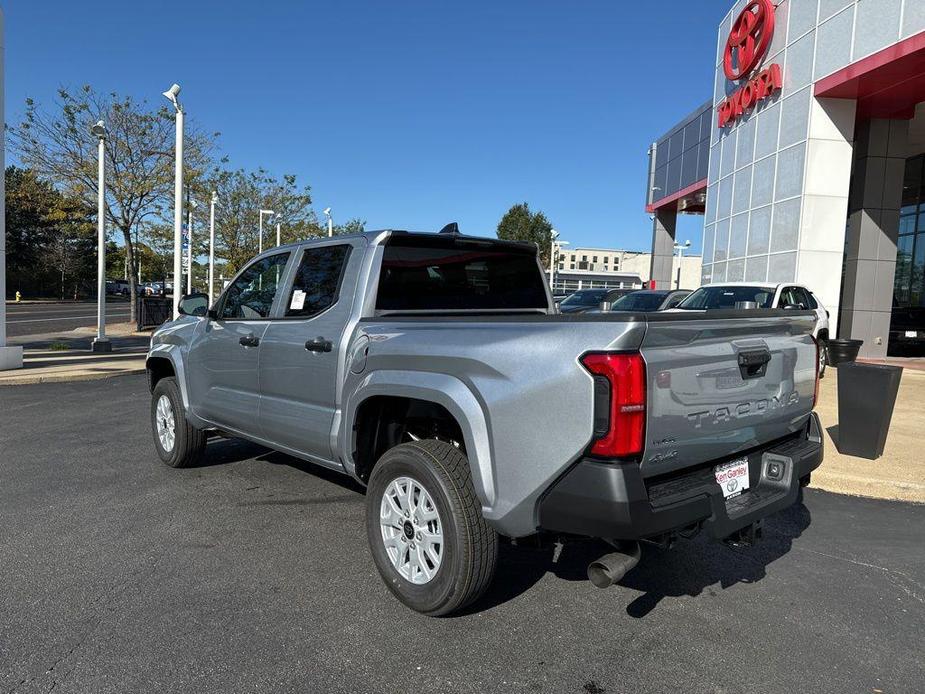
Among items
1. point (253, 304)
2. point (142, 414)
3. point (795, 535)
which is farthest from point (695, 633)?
point (142, 414)

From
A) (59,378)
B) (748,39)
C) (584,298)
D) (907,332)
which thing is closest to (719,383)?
(59,378)

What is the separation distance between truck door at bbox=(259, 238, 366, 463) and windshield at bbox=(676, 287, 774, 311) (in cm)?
901

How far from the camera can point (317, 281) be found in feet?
13.6

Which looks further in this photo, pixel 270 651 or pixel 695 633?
pixel 695 633

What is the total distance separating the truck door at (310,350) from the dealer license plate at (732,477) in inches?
80.8

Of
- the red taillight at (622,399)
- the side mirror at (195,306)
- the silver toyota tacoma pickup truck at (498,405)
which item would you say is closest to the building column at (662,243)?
the silver toyota tacoma pickup truck at (498,405)

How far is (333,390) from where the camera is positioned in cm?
376

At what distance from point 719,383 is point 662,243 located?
32.1 meters

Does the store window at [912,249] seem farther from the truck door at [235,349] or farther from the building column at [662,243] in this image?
the truck door at [235,349]

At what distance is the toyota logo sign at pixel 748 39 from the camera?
658 inches

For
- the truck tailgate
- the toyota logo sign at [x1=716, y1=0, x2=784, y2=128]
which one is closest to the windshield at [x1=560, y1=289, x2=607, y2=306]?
the toyota logo sign at [x1=716, y1=0, x2=784, y2=128]

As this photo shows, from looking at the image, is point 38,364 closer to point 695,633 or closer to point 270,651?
point 270,651

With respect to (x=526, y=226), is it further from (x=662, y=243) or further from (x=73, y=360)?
(x=73, y=360)

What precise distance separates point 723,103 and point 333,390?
1974 centimetres
